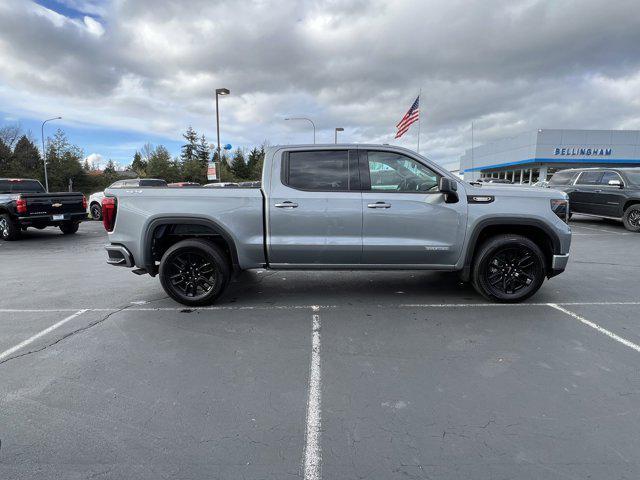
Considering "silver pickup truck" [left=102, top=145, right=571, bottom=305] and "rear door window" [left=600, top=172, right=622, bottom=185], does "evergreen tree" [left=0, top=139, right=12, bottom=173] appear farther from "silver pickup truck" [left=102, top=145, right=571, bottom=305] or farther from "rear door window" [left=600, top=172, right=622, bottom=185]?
"rear door window" [left=600, top=172, right=622, bottom=185]

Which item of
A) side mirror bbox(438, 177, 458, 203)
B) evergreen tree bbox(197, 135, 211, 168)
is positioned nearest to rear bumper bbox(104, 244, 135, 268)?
side mirror bbox(438, 177, 458, 203)

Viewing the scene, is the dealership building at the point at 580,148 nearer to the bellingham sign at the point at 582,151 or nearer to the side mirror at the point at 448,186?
→ the bellingham sign at the point at 582,151


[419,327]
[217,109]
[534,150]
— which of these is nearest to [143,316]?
[419,327]

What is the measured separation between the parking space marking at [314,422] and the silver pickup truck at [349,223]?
152cm

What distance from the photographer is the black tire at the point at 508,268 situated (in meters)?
4.95

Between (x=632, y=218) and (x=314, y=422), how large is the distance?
13.5m

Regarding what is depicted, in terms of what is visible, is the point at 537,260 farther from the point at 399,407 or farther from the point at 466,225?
the point at 399,407

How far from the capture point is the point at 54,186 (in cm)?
4678

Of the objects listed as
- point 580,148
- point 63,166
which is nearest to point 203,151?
point 63,166

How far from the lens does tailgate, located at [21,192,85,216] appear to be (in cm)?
1148

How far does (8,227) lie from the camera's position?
37.9 ft

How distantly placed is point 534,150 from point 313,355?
4059 centimetres

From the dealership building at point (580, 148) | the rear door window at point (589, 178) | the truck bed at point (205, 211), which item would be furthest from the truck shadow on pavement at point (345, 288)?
the dealership building at point (580, 148)

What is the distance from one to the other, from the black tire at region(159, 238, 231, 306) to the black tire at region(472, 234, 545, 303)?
10.4 feet
